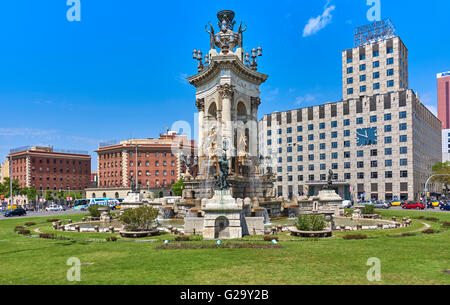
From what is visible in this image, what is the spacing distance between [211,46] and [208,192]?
18819mm

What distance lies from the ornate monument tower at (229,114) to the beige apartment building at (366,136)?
116ft

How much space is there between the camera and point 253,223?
74.5ft

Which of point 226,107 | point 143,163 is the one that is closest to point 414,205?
point 226,107

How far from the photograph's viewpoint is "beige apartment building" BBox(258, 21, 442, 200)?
81.6 metres

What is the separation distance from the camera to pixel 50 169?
11212 cm

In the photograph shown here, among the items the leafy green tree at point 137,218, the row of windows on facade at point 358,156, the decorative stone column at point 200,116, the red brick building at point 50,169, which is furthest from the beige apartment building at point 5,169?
the leafy green tree at point 137,218

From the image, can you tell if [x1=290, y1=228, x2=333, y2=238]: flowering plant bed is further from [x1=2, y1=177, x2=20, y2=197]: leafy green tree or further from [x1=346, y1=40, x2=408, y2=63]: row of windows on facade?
[x1=2, y1=177, x2=20, y2=197]: leafy green tree

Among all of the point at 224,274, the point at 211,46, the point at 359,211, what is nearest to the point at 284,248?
the point at 224,274

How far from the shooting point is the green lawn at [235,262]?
36.9ft

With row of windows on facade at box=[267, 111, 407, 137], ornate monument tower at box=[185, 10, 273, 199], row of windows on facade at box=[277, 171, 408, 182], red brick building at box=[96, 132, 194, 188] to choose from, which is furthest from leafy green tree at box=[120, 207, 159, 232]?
red brick building at box=[96, 132, 194, 188]

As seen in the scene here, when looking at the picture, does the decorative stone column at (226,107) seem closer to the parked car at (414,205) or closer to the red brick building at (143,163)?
the parked car at (414,205)

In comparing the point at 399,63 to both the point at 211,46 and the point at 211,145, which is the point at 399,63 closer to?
the point at 211,46

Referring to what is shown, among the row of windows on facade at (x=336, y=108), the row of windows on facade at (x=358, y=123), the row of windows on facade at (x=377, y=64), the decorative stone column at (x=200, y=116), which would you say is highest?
the row of windows on facade at (x=377, y=64)

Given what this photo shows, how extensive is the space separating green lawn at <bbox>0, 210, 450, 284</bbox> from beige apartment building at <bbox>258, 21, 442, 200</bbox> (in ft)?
195
